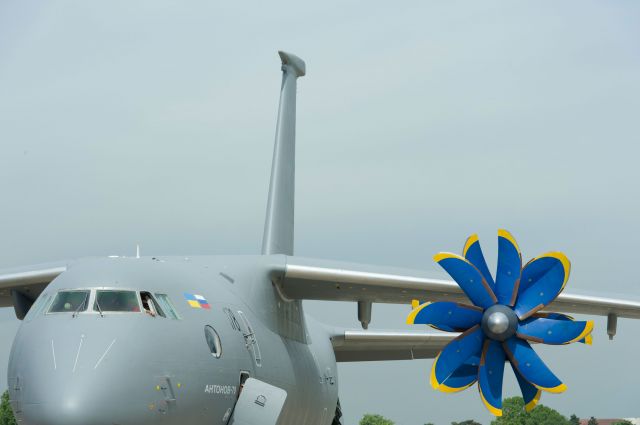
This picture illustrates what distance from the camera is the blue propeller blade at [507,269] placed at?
506 inches

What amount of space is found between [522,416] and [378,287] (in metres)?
52.2

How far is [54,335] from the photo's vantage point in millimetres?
8711

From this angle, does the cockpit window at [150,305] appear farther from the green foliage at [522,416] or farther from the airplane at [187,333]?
the green foliage at [522,416]

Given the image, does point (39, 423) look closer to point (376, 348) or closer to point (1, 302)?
point (1, 302)

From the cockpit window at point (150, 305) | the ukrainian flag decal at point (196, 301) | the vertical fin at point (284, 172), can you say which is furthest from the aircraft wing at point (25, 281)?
the vertical fin at point (284, 172)

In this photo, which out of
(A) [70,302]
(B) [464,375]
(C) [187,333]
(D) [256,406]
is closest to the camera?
(A) [70,302]

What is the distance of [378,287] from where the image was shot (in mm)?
13656

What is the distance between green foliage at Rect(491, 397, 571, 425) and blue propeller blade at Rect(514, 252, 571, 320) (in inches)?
1997

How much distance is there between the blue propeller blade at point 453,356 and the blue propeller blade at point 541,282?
73cm

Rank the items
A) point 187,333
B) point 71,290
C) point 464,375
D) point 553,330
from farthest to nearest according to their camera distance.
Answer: point 464,375, point 553,330, point 187,333, point 71,290

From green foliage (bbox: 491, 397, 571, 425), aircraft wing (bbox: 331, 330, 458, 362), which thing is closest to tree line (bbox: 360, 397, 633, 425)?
green foliage (bbox: 491, 397, 571, 425)

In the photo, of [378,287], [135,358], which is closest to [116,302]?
[135,358]

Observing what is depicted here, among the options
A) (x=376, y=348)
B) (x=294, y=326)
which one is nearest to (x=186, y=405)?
(x=294, y=326)

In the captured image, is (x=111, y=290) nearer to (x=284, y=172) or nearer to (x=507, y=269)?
(x=507, y=269)
